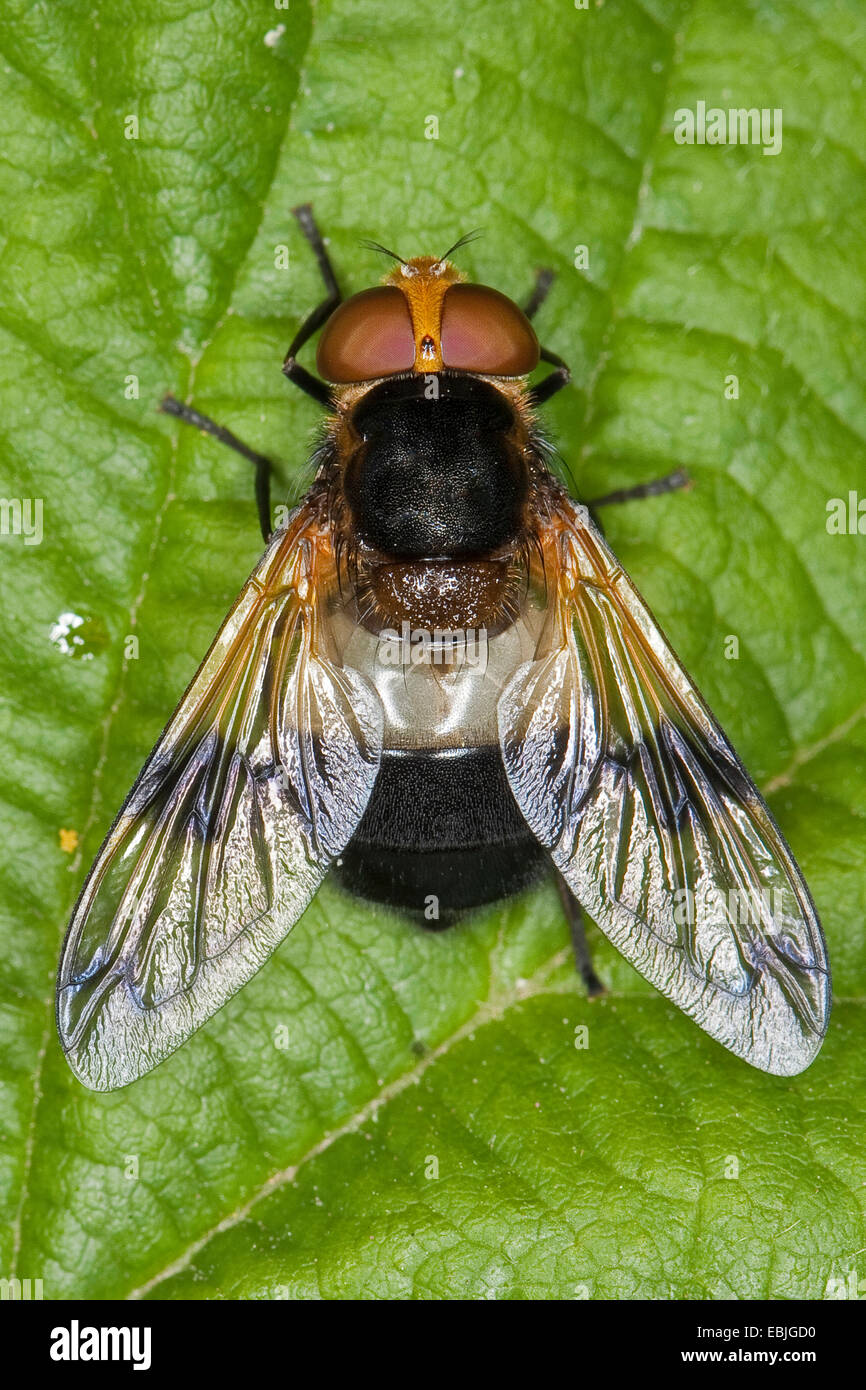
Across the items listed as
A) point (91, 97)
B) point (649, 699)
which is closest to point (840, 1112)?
point (649, 699)

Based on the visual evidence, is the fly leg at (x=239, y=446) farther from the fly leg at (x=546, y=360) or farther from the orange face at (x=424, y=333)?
the fly leg at (x=546, y=360)

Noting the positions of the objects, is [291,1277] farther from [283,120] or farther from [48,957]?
[283,120]

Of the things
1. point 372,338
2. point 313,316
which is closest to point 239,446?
point 313,316

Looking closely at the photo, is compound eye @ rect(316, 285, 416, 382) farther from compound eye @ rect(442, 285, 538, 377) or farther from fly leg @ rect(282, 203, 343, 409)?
fly leg @ rect(282, 203, 343, 409)

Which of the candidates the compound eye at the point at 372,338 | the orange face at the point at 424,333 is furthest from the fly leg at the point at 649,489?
the compound eye at the point at 372,338

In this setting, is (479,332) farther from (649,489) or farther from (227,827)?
(227,827)

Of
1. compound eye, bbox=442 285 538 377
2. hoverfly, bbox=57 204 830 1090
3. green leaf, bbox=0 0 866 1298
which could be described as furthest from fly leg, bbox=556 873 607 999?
compound eye, bbox=442 285 538 377
